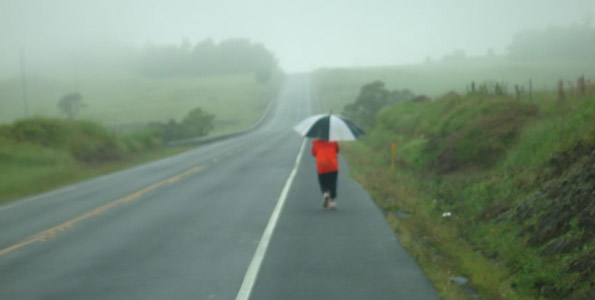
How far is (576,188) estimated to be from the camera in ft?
28.4

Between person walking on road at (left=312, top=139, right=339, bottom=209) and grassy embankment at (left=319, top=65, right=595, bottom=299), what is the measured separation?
1274 mm

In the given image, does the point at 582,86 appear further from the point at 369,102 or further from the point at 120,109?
the point at 120,109

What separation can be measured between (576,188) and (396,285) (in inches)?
125

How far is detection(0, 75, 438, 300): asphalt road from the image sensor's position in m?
7.48

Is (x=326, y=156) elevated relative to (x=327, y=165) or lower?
elevated

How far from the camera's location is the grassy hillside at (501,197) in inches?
292

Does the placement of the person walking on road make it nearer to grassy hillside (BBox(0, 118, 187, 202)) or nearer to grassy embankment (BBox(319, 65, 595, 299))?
grassy embankment (BBox(319, 65, 595, 299))

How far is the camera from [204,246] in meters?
9.82

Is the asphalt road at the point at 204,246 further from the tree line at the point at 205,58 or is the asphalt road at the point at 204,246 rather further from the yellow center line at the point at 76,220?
the tree line at the point at 205,58

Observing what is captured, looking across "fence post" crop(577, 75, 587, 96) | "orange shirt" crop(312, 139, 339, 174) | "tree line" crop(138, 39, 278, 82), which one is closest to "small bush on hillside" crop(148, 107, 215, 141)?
"orange shirt" crop(312, 139, 339, 174)

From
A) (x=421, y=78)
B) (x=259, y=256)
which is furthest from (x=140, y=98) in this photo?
(x=259, y=256)

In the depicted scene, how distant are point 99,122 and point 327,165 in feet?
80.2

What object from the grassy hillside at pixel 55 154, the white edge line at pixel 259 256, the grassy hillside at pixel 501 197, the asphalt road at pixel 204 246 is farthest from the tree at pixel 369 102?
the white edge line at pixel 259 256

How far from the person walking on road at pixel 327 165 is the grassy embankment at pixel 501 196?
1.27 meters
